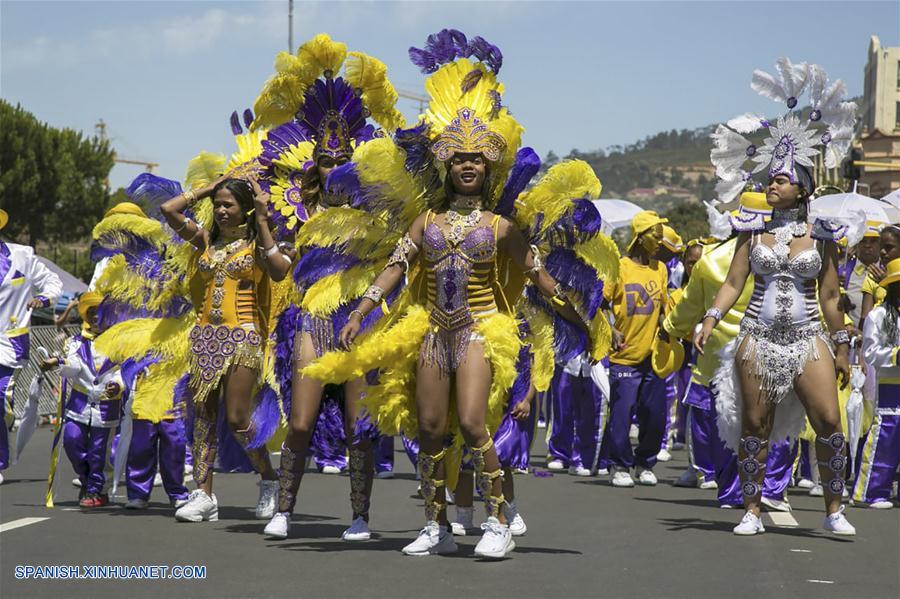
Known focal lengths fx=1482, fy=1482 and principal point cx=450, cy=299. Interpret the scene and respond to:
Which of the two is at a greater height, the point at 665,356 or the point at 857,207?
the point at 857,207

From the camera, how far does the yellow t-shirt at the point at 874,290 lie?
12087mm

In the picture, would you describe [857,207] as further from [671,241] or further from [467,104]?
[467,104]

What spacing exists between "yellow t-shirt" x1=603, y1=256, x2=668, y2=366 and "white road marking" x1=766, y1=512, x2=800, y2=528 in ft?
8.39

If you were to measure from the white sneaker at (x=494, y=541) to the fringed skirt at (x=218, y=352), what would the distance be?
90.9 inches

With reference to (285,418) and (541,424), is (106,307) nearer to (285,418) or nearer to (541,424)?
(285,418)

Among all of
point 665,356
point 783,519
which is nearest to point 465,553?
point 783,519

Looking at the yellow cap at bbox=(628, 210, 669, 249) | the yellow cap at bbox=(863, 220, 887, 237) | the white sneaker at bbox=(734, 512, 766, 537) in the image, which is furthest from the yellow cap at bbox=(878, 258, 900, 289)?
the white sneaker at bbox=(734, 512, 766, 537)

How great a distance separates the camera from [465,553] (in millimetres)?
8234

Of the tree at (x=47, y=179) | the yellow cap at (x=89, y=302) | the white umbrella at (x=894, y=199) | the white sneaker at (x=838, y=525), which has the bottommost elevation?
the white sneaker at (x=838, y=525)

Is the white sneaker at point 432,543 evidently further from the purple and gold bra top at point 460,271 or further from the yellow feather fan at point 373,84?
the yellow feather fan at point 373,84

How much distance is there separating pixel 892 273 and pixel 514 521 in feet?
12.8

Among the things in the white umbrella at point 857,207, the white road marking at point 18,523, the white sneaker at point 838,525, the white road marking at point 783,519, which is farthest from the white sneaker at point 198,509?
the white umbrella at point 857,207

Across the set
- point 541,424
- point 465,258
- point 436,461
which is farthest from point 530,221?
point 541,424

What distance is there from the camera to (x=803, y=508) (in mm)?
11359
